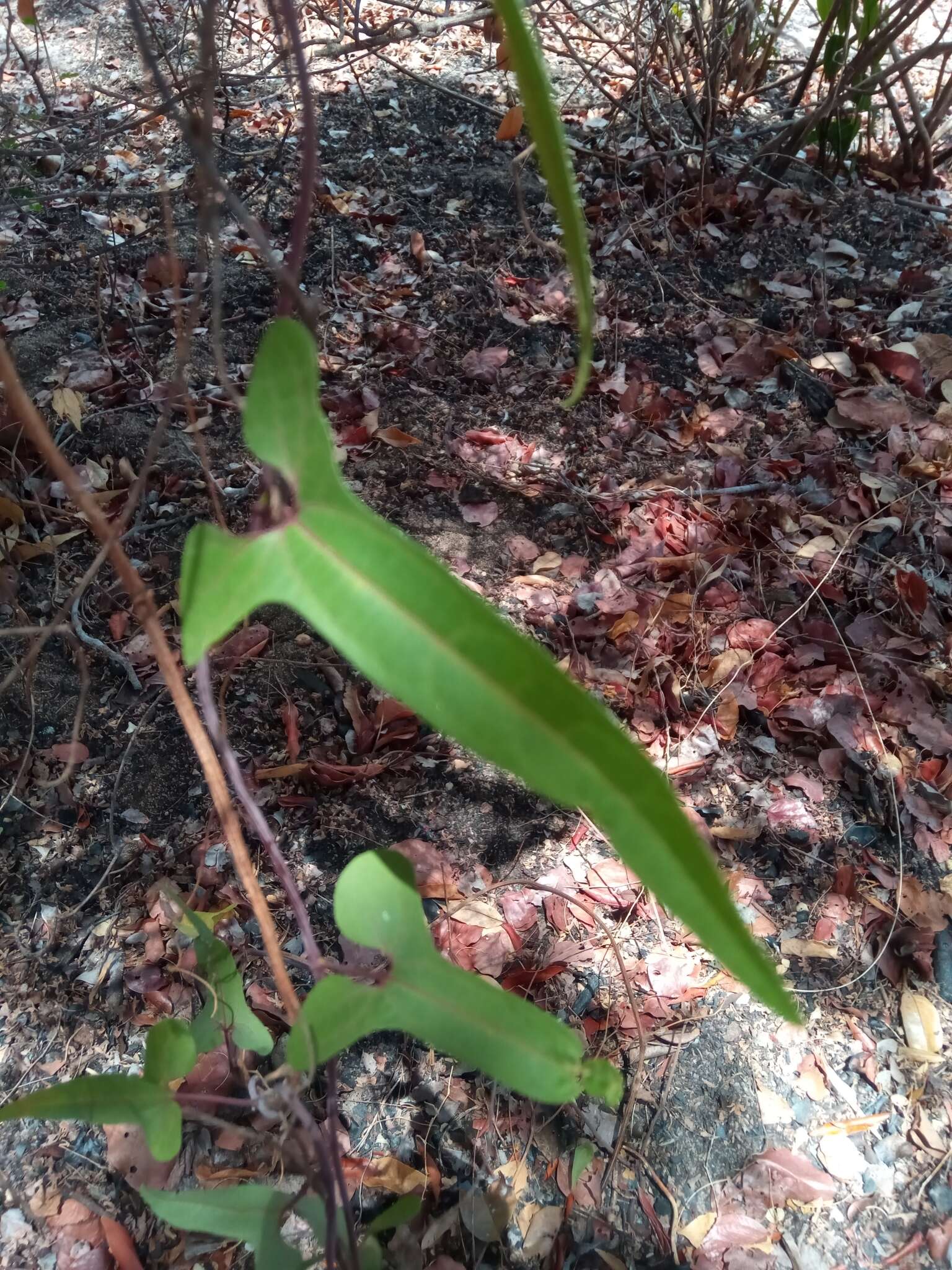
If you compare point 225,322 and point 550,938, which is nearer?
point 550,938

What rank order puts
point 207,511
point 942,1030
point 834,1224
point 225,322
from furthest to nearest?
point 225,322
point 207,511
point 942,1030
point 834,1224

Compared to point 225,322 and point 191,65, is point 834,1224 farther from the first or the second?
point 191,65

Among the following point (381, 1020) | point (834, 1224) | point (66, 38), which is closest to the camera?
point (381, 1020)

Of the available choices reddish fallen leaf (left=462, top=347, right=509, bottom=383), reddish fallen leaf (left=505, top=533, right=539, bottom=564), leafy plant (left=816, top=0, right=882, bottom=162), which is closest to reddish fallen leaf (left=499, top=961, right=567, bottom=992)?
reddish fallen leaf (left=505, top=533, right=539, bottom=564)

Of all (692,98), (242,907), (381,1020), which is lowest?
(242,907)

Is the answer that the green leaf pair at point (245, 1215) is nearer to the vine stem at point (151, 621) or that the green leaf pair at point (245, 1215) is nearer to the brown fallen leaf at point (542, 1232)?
the vine stem at point (151, 621)

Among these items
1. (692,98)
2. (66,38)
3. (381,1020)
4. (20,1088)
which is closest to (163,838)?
Result: (20,1088)
